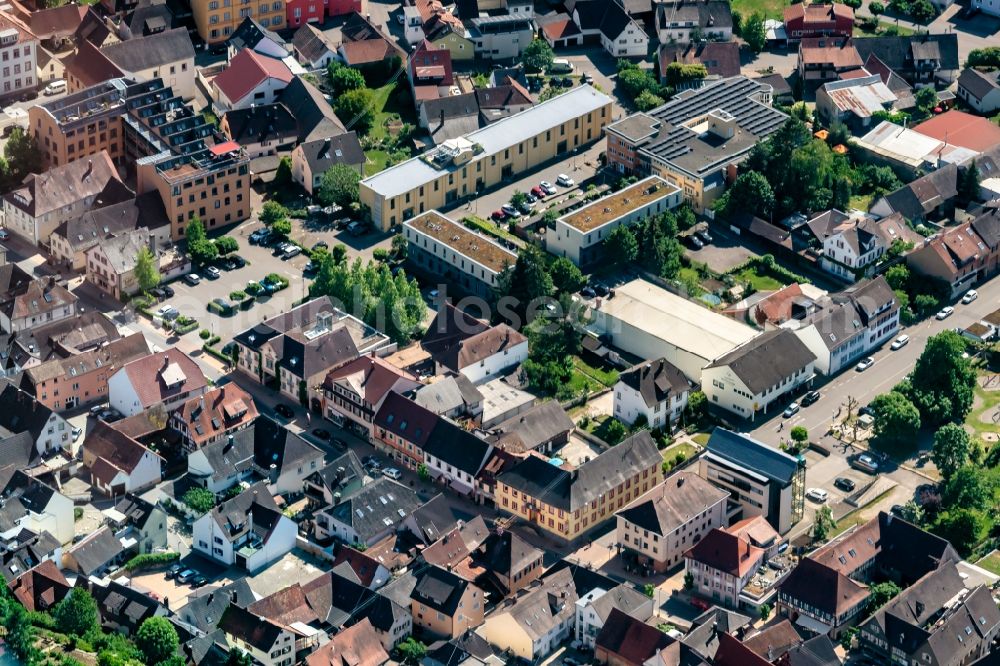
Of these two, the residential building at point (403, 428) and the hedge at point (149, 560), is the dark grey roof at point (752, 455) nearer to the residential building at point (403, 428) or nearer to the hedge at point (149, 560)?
the residential building at point (403, 428)

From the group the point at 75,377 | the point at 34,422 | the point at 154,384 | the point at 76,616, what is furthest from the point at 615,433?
the point at 76,616

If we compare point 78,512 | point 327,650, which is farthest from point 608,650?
point 78,512

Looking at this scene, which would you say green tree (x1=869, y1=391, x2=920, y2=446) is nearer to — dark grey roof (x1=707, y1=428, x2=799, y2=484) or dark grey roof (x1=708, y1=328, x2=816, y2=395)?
dark grey roof (x1=708, y1=328, x2=816, y2=395)

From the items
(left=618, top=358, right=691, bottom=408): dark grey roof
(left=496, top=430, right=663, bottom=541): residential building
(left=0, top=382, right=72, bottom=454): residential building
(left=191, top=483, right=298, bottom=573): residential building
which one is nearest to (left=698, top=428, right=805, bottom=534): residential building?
(left=496, top=430, right=663, bottom=541): residential building

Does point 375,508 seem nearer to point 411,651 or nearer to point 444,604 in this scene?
point 444,604

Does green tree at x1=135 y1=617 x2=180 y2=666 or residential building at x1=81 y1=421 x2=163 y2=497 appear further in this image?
residential building at x1=81 y1=421 x2=163 y2=497

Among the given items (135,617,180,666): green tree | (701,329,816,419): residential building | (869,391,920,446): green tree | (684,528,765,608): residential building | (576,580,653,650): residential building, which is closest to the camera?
(135,617,180,666): green tree
